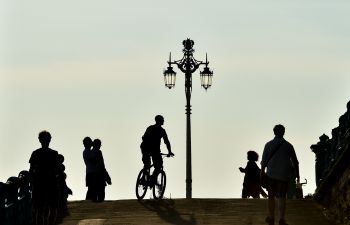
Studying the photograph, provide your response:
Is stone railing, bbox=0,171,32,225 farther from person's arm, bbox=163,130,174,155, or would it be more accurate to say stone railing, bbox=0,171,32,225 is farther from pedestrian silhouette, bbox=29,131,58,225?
person's arm, bbox=163,130,174,155

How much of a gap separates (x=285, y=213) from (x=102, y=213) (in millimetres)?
3140

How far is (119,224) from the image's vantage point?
79.4 feet

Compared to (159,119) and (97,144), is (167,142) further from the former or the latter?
(97,144)

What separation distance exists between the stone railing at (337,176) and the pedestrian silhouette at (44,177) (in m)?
4.44

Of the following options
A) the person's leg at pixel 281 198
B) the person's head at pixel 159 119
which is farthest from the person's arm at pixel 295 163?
the person's head at pixel 159 119

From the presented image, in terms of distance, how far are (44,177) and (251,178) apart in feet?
33.1

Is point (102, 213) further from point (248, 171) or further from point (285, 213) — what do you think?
point (248, 171)

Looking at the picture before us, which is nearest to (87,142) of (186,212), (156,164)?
(156,164)

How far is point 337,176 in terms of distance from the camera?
82.7 ft

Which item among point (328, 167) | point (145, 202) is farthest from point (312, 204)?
point (145, 202)

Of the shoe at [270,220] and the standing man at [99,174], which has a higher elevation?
the standing man at [99,174]

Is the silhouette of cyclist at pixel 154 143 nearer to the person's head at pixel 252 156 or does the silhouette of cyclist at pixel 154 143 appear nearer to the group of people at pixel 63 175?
the group of people at pixel 63 175

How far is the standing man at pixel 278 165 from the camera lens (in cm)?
2336

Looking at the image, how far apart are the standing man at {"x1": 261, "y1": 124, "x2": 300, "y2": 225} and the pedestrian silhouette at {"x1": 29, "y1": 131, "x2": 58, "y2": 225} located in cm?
341
